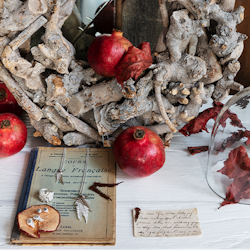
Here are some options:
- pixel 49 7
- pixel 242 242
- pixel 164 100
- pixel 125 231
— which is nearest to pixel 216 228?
pixel 242 242

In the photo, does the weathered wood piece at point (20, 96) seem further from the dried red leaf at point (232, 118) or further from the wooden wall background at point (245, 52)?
the wooden wall background at point (245, 52)

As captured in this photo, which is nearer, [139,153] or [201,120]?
[139,153]

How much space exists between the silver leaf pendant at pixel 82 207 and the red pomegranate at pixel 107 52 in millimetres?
280

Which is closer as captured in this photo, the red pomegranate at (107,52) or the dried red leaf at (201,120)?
the red pomegranate at (107,52)

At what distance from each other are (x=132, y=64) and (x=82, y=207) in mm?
314

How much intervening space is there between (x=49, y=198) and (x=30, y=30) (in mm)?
346

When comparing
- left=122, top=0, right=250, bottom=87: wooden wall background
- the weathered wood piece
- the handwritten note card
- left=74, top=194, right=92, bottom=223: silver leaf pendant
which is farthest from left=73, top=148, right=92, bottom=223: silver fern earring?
left=122, top=0, right=250, bottom=87: wooden wall background

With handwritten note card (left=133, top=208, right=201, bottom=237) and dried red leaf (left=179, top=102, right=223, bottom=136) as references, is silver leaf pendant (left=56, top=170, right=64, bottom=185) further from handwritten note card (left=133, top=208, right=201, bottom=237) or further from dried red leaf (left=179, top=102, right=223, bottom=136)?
dried red leaf (left=179, top=102, right=223, bottom=136)

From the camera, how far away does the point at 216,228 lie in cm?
54

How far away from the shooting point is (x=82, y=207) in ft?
1.84

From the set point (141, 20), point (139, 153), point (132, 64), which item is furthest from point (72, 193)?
point (141, 20)

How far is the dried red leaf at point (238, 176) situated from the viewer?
0.59m

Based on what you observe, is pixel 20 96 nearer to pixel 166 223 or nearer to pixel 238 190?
pixel 166 223

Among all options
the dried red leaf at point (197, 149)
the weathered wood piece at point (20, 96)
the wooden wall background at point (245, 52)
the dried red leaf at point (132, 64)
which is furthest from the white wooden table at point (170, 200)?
the wooden wall background at point (245, 52)
